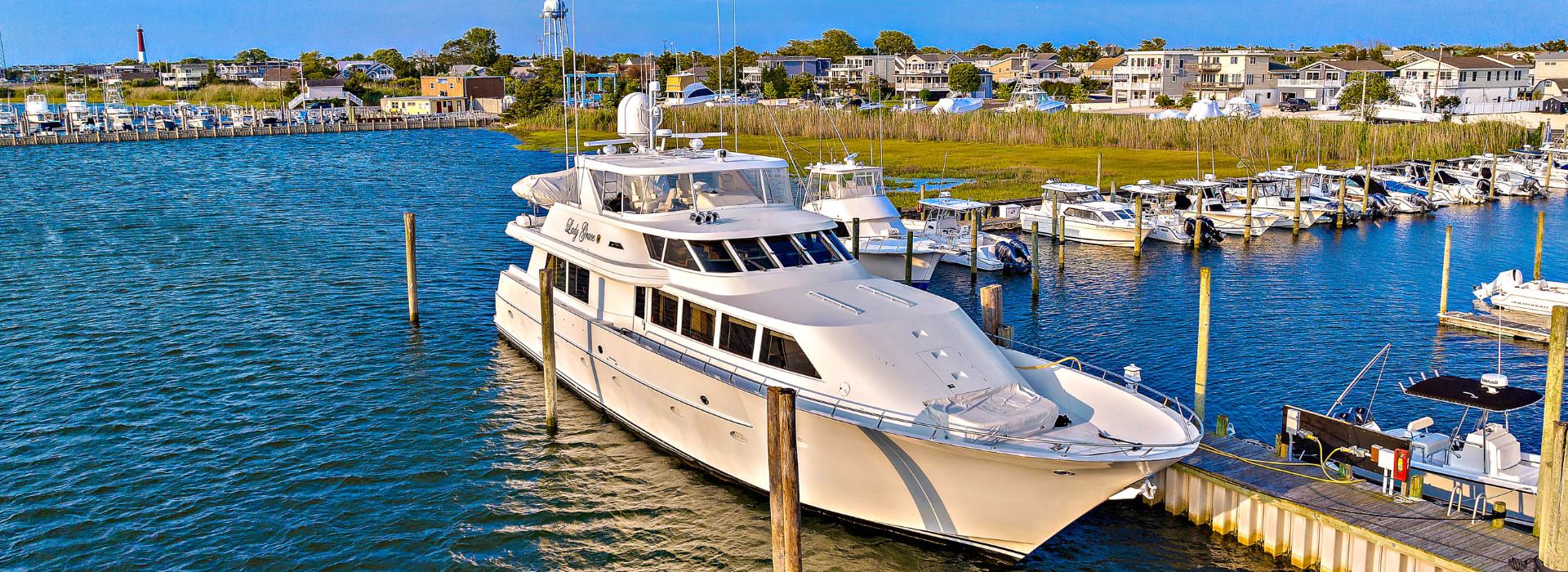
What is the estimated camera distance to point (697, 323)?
749 inches

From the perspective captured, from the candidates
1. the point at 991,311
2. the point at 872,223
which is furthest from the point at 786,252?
the point at 872,223

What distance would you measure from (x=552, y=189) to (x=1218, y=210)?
31950mm

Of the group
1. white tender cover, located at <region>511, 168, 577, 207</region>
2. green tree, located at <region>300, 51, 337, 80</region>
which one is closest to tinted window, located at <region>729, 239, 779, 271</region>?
white tender cover, located at <region>511, 168, 577, 207</region>

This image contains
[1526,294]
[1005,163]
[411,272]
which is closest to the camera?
[411,272]

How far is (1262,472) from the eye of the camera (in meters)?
16.7

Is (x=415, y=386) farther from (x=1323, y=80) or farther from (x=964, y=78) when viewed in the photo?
(x=964, y=78)

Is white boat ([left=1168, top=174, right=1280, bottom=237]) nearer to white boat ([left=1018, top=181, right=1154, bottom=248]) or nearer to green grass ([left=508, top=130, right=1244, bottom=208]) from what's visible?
white boat ([left=1018, top=181, right=1154, bottom=248])

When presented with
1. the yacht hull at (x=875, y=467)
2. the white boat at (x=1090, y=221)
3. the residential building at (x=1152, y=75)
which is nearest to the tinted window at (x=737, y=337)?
the yacht hull at (x=875, y=467)

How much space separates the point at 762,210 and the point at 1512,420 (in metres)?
15.3

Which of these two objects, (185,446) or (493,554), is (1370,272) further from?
(185,446)

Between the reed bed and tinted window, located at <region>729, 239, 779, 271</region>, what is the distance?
126ft

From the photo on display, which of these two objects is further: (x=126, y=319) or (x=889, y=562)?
(x=126, y=319)

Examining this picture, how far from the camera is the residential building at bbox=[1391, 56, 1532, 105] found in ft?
305

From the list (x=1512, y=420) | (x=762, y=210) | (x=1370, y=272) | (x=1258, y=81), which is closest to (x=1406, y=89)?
(x=1258, y=81)
